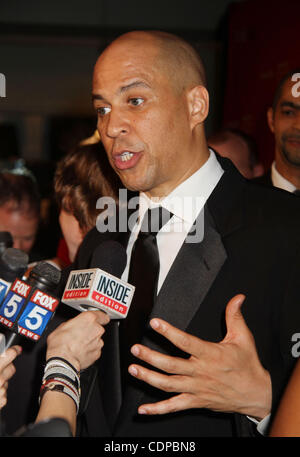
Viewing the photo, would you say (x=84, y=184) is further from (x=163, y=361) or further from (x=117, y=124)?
Result: (x=163, y=361)

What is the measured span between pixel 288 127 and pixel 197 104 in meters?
1.10

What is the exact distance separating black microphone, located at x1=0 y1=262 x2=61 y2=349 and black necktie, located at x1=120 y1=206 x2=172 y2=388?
290mm

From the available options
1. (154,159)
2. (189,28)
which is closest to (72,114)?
(189,28)

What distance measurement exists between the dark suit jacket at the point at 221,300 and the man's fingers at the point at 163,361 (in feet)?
0.83

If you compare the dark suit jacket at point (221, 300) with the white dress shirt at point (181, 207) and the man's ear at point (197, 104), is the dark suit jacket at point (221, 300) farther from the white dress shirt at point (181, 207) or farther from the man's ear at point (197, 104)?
the man's ear at point (197, 104)

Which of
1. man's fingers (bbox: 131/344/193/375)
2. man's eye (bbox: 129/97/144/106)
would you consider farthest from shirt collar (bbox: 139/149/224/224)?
man's fingers (bbox: 131/344/193/375)

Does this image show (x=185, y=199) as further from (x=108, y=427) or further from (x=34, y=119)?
(x=34, y=119)

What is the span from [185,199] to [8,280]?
55cm

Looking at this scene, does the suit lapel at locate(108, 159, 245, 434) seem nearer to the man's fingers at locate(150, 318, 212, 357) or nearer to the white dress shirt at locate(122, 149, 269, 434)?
the white dress shirt at locate(122, 149, 269, 434)

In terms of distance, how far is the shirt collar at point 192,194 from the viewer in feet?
5.19

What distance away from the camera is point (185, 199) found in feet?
5.30

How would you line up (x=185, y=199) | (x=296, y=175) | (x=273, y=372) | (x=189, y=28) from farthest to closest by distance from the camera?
(x=189, y=28) → (x=296, y=175) → (x=185, y=199) → (x=273, y=372)

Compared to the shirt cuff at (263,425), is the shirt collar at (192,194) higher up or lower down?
higher up

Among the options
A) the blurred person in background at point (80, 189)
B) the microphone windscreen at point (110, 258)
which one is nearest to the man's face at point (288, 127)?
the blurred person in background at point (80, 189)
